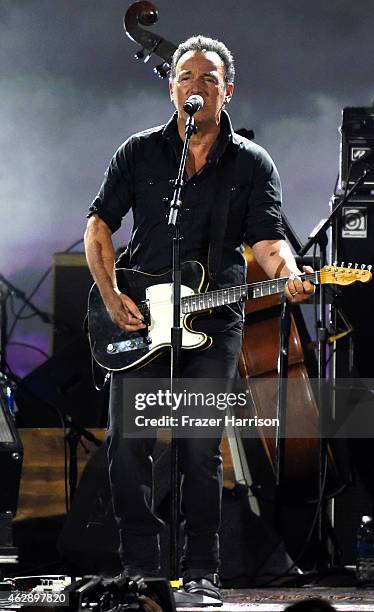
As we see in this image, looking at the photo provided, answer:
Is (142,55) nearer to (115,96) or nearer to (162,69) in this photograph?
(162,69)

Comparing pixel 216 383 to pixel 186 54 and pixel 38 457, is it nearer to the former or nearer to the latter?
pixel 186 54

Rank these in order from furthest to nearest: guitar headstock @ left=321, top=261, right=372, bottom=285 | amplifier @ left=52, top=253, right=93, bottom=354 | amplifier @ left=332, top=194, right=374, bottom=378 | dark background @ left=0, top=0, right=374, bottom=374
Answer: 1. amplifier @ left=52, top=253, right=93, bottom=354
2. dark background @ left=0, top=0, right=374, bottom=374
3. amplifier @ left=332, top=194, right=374, bottom=378
4. guitar headstock @ left=321, top=261, right=372, bottom=285

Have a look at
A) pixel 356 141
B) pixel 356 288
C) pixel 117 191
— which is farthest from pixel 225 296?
pixel 356 141

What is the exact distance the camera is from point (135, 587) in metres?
2.68

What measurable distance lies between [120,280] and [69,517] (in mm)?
1275

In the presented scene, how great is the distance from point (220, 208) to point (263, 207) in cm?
16

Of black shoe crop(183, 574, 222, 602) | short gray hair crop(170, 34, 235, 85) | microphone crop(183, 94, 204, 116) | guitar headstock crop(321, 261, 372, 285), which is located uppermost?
short gray hair crop(170, 34, 235, 85)

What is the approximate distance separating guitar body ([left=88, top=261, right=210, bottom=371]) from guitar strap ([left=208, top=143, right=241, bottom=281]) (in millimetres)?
54

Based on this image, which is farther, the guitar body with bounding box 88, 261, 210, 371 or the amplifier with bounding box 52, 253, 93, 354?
the amplifier with bounding box 52, 253, 93, 354

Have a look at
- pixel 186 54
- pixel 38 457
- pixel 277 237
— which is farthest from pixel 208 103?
pixel 38 457

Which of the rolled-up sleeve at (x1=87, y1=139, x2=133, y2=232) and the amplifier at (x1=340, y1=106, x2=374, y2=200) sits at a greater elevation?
the amplifier at (x1=340, y1=106, x2=374, y2=200)

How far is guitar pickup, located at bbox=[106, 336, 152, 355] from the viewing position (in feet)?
12.5

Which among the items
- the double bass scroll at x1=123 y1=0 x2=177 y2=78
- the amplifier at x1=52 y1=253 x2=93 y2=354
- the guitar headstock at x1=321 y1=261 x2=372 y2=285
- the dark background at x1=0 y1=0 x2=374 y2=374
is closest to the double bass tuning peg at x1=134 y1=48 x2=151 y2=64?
the double bass scroll at x1=123 y1=0 x2=177 y2=78

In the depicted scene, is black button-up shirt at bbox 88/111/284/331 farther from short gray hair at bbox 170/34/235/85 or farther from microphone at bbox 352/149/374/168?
microphone at bbox 352/149/374/168
